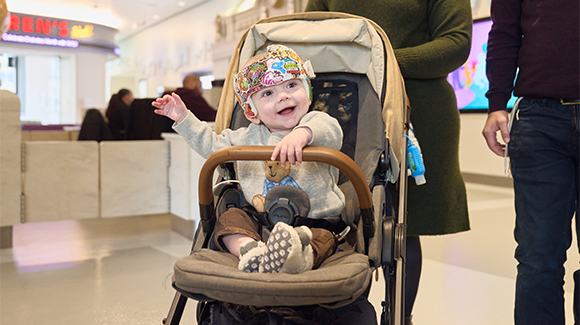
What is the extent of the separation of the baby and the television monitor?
4.83 meters

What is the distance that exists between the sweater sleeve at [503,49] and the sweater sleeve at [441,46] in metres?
0.16

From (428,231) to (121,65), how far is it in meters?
18.6

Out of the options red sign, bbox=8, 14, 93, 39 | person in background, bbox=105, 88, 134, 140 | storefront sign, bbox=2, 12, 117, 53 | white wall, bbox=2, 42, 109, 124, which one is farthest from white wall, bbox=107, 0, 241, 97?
person in background, bbox=105, 88, 134, 140

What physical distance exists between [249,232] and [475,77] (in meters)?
5.42

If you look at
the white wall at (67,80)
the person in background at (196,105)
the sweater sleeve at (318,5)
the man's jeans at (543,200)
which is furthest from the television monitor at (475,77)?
the white wall at (67,80)

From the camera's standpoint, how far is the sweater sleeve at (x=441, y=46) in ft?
4.85

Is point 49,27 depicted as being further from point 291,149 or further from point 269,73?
point 291,149

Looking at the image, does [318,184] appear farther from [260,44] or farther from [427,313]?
[427,313]

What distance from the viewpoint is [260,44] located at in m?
1.55

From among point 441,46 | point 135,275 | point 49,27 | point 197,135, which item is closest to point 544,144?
point 441,46

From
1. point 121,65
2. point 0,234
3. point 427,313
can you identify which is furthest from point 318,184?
point 121,65

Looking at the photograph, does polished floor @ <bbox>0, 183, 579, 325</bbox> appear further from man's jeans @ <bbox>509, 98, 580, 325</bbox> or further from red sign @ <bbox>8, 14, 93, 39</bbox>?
red sign @ <bbox>8, 14, 93, 39</bbox>

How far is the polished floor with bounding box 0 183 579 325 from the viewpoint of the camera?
6.39 feet

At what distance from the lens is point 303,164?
1.26m
